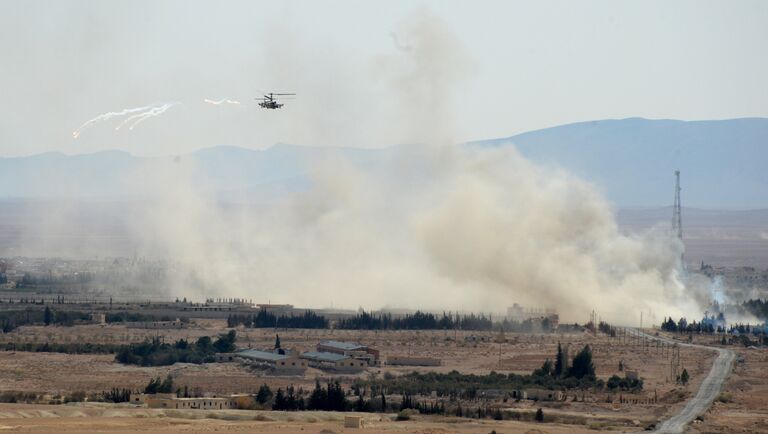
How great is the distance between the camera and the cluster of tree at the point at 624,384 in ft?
233

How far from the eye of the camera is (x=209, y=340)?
86.2m

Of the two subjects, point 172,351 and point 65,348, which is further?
point 65,348

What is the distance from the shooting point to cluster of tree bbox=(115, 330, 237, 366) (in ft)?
262

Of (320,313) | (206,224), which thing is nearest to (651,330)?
(320,313)

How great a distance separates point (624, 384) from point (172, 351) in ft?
80.1

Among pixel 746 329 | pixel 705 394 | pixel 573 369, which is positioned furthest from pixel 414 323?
pixel 705 394

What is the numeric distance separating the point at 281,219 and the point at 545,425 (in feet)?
369

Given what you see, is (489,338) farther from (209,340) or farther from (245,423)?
(245,423)

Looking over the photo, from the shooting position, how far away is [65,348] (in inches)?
3349

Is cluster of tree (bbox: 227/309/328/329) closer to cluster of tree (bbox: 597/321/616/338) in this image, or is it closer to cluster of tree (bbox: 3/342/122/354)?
cluster of tree (bbox: 3/342/122/354)

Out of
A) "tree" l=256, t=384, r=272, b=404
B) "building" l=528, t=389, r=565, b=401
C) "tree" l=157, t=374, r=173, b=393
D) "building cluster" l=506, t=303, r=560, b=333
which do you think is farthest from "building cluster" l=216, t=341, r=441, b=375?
"building cluster" l=506, t=303, r=560, b=333

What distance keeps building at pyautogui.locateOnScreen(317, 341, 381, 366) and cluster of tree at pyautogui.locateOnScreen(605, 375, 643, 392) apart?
1341 centimetres

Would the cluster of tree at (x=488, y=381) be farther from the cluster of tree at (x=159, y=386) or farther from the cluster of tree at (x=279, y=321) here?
the cluster of tree at (x=279, y=321)

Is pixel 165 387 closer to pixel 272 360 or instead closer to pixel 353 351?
pixel 272 360
